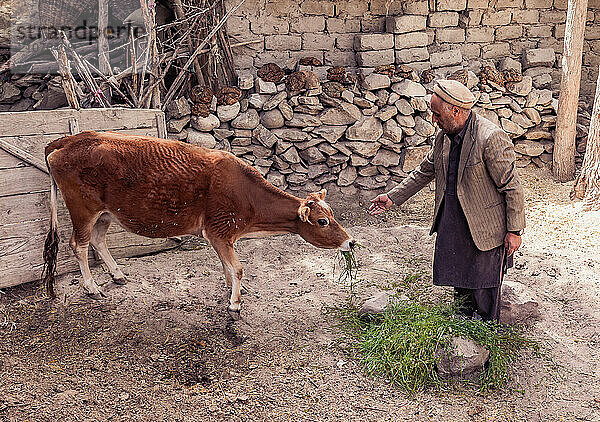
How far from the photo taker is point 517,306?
4.64m

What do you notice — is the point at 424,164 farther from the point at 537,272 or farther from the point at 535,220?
the point at 535,220

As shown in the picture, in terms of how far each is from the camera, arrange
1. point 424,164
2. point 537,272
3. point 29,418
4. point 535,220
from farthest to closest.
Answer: point 535,220
point 537,272
point 424,164
point 29,418

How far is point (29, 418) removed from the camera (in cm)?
355

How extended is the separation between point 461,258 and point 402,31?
442cm

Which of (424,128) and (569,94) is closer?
(424,128)

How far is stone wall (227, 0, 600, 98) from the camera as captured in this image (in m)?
7.33

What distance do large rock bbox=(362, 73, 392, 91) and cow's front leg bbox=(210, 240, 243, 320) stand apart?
3.71m

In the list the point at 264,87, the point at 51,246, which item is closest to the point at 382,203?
the point at 51,246

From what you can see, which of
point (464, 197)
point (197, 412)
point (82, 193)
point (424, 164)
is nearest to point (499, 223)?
point (464, 197)

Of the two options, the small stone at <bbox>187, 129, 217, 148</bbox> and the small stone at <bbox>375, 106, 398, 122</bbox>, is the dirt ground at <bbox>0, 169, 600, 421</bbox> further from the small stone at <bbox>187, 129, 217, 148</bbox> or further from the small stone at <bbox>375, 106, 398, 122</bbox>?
the small stone at <bbox>375, 106, 398, 122</bbox>

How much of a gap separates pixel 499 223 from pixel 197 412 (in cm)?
234

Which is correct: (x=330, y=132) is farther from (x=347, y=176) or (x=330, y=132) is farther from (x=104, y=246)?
(x=104, y=246)

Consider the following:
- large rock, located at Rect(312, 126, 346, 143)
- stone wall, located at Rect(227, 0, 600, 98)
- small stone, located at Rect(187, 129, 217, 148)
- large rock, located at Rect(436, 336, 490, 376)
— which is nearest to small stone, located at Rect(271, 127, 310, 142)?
large rock, located at Rect(312, 126, 346, 143)

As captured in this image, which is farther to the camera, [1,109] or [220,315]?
[1,109]
